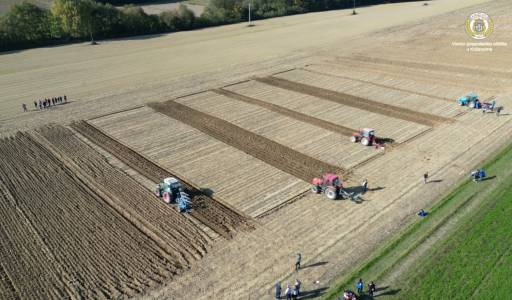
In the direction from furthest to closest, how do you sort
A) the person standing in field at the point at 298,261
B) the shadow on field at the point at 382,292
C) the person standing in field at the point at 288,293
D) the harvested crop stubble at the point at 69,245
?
the person standing in field at the point at 298,261, the harvested crop stubble at the point at 69,245, the shadow on field at the point at 382,292, the person standing in field at the point at 288,293

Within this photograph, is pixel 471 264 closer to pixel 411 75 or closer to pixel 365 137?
pixel 365 137

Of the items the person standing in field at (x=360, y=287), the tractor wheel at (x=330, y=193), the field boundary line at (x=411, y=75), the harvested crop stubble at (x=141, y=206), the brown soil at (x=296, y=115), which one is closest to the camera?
the person standing in field at (x=360, y=287)

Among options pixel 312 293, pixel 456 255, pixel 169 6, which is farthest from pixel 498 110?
pixel 169 6

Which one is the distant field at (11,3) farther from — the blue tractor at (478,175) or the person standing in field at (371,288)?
the person standing in field at (371,288)

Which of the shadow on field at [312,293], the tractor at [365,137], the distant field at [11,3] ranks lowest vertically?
the shadow on field at [312,293]

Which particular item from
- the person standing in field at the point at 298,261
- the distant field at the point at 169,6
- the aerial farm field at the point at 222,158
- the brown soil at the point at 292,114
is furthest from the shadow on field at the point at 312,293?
the distant field at the point at 169,6

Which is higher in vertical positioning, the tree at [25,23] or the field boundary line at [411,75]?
the tree at [25,23]
